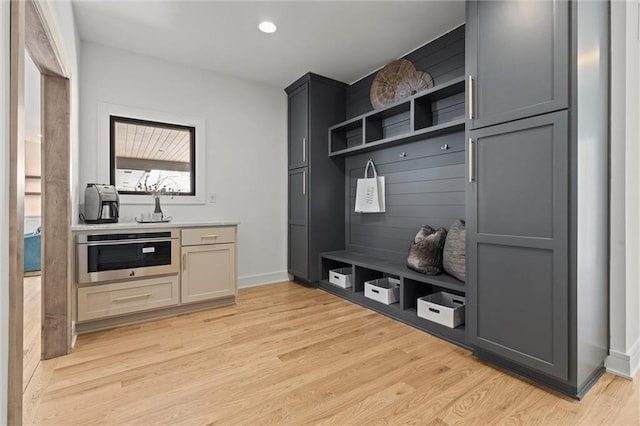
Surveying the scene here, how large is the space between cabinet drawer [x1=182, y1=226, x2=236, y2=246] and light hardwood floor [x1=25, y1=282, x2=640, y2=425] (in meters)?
0.77

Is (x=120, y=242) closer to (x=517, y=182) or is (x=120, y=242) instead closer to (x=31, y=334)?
(x=31, y=334)

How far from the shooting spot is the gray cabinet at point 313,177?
378 centimetres

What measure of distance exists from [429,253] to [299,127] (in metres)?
2.22

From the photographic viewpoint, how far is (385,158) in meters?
3.48

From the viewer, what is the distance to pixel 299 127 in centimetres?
394

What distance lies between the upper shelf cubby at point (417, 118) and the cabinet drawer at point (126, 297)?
2.28 m

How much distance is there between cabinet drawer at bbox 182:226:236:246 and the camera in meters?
2.96

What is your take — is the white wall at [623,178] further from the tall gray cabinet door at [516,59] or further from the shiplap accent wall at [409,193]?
the shiplap accent wall at [409,193]

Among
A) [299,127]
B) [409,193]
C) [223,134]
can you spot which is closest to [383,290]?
[409,193]

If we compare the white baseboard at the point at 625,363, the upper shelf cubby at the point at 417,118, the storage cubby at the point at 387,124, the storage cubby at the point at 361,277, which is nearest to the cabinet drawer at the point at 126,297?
the storage cubby at the point at 361,277

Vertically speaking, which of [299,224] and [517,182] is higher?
[517,182]

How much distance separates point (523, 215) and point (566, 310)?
522 millimetres

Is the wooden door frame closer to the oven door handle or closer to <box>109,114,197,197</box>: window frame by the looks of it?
the oven door handle

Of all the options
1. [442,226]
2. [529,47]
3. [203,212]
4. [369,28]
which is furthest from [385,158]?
[203,212]
